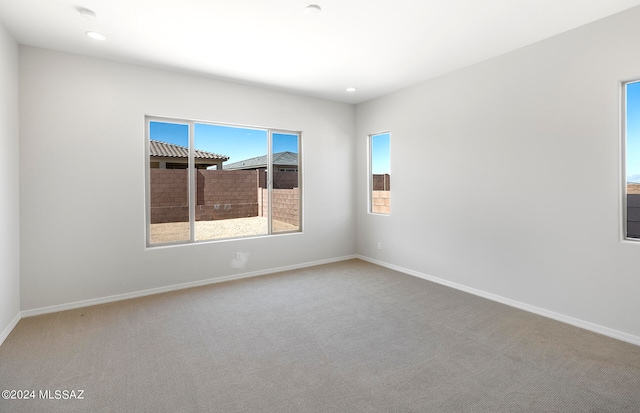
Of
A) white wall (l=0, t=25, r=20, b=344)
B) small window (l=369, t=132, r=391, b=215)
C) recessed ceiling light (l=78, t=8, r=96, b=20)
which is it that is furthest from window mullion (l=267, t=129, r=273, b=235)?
white wall (l=0, t=25, r=20, b=344)

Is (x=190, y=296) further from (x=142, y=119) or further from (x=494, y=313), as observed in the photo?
(x=494, y=313)

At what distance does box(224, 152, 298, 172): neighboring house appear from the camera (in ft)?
15.1

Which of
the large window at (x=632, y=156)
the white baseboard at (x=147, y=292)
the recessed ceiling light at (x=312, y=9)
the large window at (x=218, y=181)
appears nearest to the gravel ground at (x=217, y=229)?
the large window at (x=218, y=181)

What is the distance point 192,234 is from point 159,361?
80.6 inches

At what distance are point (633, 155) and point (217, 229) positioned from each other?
4466 millimetres

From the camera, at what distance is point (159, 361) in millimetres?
2332

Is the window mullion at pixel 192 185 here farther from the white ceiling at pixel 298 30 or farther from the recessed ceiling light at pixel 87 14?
the recessed ceiling light at pixel 87 14

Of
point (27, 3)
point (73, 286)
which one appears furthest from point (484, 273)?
point (27, 3)

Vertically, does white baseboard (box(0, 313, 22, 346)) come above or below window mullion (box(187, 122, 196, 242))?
below

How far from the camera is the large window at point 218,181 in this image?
13.0 feet

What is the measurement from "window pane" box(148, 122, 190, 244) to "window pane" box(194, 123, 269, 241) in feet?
0.51

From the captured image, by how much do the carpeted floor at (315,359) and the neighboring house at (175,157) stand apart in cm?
166

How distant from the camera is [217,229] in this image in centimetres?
437

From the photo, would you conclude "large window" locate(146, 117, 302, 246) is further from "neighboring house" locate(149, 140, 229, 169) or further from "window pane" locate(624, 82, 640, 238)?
"window pane" locate(624, 82, 640, 238)
